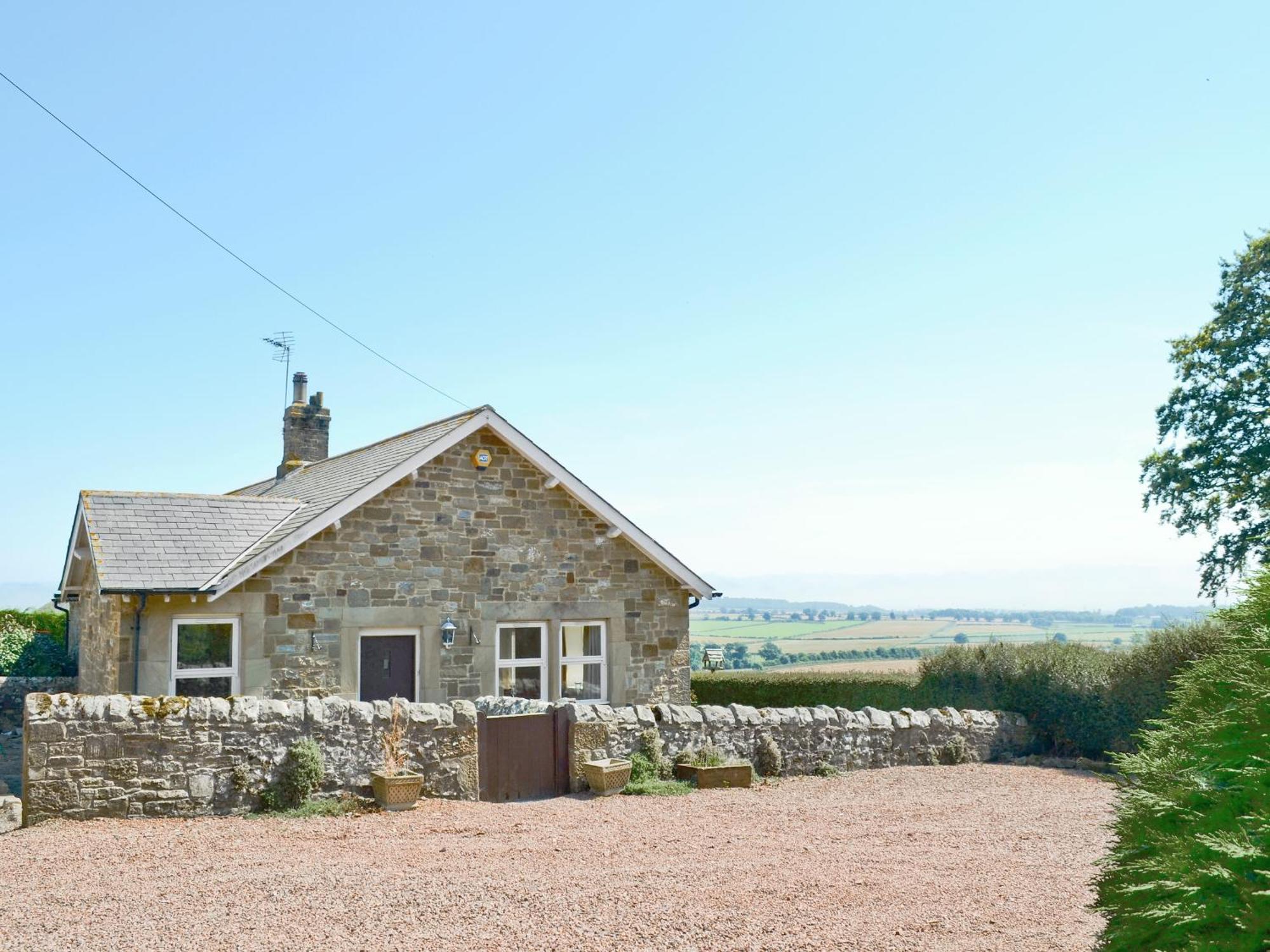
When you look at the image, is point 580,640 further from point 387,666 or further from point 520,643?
point 387,666

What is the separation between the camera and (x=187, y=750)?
34.0 ft

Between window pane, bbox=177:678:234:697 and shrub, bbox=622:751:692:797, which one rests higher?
window pane, bbox=177:678:234:697

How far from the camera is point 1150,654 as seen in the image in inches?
618

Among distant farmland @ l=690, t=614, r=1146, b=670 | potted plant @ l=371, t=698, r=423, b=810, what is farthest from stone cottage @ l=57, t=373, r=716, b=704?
distant farmland @ l=690, t=614, r=1146, b=670

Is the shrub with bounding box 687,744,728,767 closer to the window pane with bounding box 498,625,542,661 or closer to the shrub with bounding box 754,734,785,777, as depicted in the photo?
the shrub with bounding box 754,734,785,777

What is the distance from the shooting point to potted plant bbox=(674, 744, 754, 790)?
42.2 feet

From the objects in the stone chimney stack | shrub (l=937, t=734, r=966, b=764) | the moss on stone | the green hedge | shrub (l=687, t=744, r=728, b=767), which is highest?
the stone chimney stack

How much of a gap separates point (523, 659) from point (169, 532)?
600 cm

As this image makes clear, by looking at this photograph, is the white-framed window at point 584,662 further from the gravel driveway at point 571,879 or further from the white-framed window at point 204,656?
the gravel driveway at point 571,879

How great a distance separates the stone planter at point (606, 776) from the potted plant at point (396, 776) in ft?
6.97

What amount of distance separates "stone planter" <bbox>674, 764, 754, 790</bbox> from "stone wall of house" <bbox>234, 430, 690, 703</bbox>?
464cm

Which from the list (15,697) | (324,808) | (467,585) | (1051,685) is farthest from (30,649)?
(1051,685)

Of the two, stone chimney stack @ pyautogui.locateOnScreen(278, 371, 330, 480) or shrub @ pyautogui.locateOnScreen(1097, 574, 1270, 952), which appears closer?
shrub @ pyautogui.locateOnScreen(1097, 574, 1270, 952)

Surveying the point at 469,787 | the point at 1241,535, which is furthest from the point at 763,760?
the point at 1241,535
